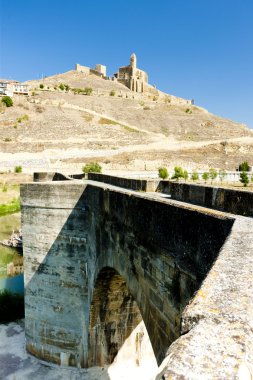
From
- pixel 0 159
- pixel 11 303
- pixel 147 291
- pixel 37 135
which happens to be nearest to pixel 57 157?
pixel 0 159

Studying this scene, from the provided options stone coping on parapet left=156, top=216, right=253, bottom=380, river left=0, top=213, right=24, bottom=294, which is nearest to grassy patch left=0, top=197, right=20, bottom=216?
river left=0, top=213, right=24, bottom=294

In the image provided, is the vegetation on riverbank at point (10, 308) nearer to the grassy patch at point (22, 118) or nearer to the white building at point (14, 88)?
the grassy patch at point (22, 118)

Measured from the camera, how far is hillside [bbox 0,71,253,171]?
48188 mm

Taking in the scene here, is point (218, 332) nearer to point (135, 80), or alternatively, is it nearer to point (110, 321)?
point (110, 321)

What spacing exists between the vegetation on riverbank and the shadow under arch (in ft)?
17.4

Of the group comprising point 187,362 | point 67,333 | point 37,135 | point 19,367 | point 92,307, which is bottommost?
point 19,367

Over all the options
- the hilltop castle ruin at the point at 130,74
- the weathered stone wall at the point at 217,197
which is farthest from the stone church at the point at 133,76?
the weathered stone wall at the point at 217,197

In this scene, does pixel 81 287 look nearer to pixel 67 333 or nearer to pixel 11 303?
pixel 67 333

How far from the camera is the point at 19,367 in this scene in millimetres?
10031

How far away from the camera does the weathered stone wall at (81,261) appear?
5.20 meters

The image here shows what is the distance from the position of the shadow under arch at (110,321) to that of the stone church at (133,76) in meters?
103

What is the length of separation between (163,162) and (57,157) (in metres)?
14.9

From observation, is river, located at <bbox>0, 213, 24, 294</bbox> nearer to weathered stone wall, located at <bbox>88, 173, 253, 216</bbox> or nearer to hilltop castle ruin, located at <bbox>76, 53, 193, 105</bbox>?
weathered stone wall, located at <bbox>88, 173, 253, 216</bbox>

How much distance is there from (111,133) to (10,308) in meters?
51.6
